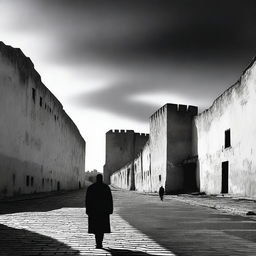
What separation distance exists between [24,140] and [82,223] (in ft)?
47.8

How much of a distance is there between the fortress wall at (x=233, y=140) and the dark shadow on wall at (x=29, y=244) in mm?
11871

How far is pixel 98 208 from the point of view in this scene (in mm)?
6504

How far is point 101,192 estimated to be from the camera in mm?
6641

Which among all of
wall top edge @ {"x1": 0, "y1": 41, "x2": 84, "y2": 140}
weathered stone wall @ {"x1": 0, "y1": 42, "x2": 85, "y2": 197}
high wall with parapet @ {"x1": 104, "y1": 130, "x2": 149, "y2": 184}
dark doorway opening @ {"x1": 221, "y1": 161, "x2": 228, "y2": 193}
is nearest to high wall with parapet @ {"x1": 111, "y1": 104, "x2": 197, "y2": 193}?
dark doorway opening @ {"x1": 221, "y1": 161, "x2": 228, "y2": 193}

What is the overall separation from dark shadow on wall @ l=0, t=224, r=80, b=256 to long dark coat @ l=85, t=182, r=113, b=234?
0.55 m

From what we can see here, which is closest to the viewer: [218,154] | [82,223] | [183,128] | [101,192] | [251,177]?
[101,192]

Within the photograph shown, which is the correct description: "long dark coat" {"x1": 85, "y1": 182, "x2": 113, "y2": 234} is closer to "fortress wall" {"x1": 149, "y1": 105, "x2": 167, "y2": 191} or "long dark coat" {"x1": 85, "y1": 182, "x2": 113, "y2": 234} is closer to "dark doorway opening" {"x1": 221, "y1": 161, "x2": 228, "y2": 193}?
"dark doorway opening" {"x1": 221, "y1": 161, "x2": 228, "y2": 193}

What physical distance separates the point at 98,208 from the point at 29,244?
1.12 meters

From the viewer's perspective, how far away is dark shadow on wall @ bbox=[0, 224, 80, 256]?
549 centimetres

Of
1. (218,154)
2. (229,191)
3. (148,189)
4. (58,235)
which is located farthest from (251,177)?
(148,189)

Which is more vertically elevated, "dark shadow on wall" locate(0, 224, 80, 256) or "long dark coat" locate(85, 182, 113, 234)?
"long dark coat" locate(85, 182, 113, 234)

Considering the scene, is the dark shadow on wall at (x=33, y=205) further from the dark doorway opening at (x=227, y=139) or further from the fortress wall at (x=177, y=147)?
the fortress wall at (x=177, y=147)

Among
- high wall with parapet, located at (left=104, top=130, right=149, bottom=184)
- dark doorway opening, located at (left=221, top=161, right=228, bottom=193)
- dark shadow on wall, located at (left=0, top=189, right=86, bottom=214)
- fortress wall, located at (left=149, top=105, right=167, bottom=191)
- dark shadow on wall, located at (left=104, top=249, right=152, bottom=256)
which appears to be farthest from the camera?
high wall with parapet, located at (left=104, top=130, right=149, bottom=184)

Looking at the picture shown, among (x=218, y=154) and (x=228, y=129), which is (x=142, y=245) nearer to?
(x=228, y=129)
